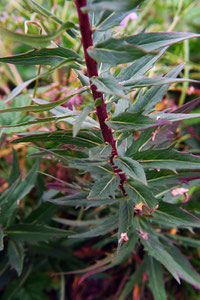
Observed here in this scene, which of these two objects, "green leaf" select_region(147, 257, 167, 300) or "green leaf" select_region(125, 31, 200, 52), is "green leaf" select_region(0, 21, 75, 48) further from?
"green leaf" select_region(147, 257, 167, 300)

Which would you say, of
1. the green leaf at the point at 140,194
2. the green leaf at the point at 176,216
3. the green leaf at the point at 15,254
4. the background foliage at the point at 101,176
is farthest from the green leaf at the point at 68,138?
the green leaf at the point at 15,254

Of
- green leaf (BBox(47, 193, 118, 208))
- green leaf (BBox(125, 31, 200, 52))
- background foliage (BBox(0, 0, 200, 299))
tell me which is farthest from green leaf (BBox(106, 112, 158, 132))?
green leaf (BBox(47, 193, 118, 208))

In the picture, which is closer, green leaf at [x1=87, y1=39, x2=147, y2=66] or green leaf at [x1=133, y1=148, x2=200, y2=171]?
green leaf at [x1=87, y1=39, x2=147, y2=66]

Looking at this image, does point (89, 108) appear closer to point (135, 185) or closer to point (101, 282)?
point (135, 185)

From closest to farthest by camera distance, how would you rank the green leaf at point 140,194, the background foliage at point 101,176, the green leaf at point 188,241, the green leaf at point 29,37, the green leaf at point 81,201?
the green leaf at point 29,37 < the background foliage at point 101,176 < the green leaf at point 140,194 < the green leaf at point 81,201 < the green leaf at point 188,241

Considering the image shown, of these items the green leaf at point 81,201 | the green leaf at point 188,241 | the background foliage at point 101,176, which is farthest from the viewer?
the green leaf at point 188,241

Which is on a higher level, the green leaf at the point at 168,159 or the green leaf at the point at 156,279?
the green leaf at the point at 168,159

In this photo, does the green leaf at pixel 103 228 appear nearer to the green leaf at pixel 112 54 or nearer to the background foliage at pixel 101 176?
the background foliage at pixel 101 176
